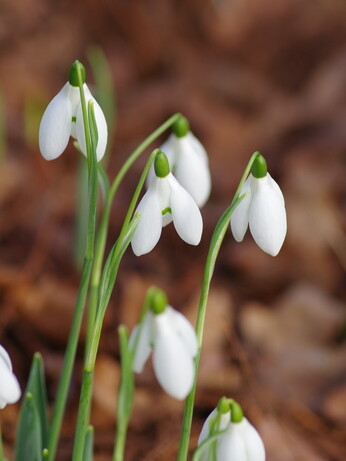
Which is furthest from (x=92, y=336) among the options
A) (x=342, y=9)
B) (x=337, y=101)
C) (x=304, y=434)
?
(x=342, y=9)

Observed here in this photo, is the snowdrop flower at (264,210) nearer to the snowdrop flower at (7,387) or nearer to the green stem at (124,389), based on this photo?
the green stem at (124,389)

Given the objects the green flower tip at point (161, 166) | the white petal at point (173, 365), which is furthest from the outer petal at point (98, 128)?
the white petal at point (173, 365)

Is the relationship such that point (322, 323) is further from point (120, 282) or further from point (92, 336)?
point (92, 336)

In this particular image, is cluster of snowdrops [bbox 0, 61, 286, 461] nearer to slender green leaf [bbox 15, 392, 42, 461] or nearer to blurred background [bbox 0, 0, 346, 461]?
slender green leaf [bbox 15, 392, 42, 461]

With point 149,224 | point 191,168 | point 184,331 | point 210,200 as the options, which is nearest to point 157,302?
point 184,331

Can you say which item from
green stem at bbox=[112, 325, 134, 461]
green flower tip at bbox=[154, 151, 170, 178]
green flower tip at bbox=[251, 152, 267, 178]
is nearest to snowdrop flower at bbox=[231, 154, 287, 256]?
green flower tip at bbox=[251, 152, 267, 178]
